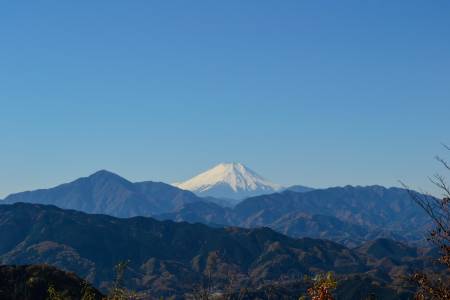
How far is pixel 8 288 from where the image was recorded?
106062 mm

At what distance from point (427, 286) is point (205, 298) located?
8786 mm

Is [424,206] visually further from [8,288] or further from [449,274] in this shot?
[8,288]

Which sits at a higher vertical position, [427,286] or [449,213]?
[449,213]

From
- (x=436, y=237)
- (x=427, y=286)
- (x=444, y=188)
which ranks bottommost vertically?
(x=427, y=286)

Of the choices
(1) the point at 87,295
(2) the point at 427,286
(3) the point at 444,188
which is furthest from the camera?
(1) the point at 87,295

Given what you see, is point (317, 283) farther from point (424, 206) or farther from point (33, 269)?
point (33, 269)

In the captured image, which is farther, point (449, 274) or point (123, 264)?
point (123, 264)

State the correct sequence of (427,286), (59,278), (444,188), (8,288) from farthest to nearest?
(59,278), (8,288), (444,188), (427,286)

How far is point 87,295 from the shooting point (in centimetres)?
2245

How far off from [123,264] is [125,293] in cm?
141

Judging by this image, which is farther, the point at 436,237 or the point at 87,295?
the point at 87,295

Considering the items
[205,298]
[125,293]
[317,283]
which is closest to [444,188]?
[317,283]

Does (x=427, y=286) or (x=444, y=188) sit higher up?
(x=444, y=188)

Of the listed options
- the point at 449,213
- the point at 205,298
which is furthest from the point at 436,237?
the point at 205,298
